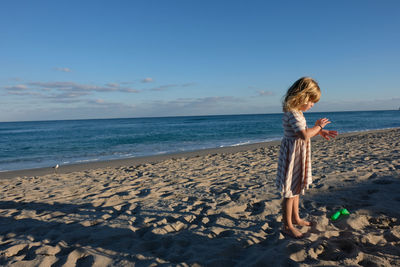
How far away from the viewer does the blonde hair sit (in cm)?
249

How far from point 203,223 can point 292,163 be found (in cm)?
140

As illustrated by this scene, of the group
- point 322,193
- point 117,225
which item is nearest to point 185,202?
point 117,225

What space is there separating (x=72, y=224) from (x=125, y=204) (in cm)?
93

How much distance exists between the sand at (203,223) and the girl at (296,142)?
52cm

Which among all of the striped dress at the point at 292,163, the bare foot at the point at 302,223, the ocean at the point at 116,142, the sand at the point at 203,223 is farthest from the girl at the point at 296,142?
the ocean at the point at 116,142

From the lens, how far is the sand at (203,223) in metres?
2.35

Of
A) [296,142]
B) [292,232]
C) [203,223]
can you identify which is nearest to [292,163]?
[296,142]

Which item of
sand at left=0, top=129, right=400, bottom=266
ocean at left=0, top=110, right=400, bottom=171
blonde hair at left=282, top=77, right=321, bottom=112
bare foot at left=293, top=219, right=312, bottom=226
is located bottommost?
ocean at left=0, top=110, right=400, bottom=171

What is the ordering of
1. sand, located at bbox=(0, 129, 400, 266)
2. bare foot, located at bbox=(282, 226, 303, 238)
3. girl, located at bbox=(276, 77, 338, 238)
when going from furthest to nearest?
bare foot, located at bbox=(282, 226, 303, 238)
girl, located at bbox=(276, 77, 338, 238)
sand, located at bbox=(0, 129, 400, 266)

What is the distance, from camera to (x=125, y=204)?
415 centimetres

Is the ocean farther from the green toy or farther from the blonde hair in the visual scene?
the blonde hair

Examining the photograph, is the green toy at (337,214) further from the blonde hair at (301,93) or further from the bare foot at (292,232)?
the blonde hair at (301,93)

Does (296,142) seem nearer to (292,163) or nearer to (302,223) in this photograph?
(292,163)

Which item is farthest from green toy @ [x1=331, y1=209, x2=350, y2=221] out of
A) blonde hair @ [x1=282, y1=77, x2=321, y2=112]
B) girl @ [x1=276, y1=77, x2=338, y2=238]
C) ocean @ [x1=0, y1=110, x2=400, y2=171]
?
ocean @ [x1=0, y1=110, x2=400, y2=171]
